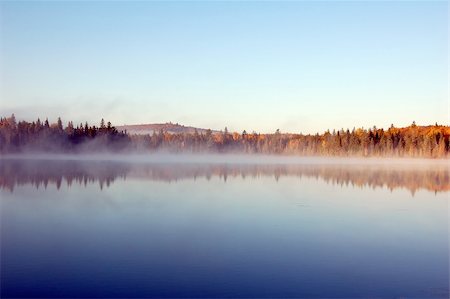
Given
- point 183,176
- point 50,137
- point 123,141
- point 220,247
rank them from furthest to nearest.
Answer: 1. point 123,141
2. point 50,137
3. point 183,176
4. point 220,247

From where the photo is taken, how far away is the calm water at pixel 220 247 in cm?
1437

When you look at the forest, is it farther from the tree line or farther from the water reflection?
the water reflection

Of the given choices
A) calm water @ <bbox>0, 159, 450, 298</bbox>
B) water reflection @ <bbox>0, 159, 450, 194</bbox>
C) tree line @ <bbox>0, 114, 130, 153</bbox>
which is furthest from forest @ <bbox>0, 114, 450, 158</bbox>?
calm water @ <bbox>0, 159, 450, 298</bbox>

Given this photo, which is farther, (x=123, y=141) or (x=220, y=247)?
(x=123, y=141)

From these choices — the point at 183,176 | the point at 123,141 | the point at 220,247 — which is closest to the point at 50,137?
the point at 123,141

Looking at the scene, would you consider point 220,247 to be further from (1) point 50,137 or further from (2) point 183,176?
(1) point 50,137

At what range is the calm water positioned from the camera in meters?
14.4

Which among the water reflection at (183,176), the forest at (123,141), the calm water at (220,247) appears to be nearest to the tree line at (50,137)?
the forest at (123,141)

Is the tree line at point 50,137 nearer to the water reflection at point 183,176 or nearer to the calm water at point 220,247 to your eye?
the water reflection at point 183,176

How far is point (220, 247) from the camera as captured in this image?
63.9ft

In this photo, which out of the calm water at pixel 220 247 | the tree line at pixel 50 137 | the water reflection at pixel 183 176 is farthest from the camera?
the tree line at pixel 50 137

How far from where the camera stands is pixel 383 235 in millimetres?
23062

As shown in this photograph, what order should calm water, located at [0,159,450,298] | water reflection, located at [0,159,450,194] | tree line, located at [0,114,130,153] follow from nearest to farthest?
calm water, located at [0,159,450,298], water reflection, located at [0,159,450,194], tree line, located at [0,114,130,153]

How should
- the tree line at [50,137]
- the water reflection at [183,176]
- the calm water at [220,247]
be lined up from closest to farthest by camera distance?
the calm water at [220,247] → the water reflection at [183,176] → the tree line at [50,137]
